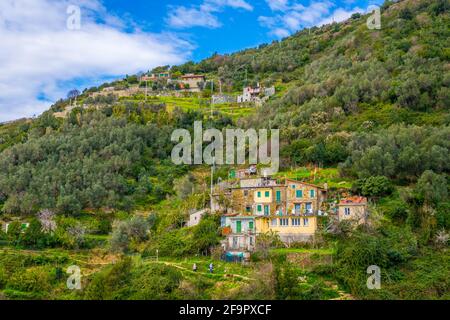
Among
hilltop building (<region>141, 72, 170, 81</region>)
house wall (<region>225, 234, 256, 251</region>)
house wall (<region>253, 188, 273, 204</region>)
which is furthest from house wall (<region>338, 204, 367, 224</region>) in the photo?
hilltop building (<region>141, 72, 170, 81</region>)

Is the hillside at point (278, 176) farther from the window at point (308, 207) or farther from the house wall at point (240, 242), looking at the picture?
the window at point (308, 207)

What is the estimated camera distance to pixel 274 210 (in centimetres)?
4616

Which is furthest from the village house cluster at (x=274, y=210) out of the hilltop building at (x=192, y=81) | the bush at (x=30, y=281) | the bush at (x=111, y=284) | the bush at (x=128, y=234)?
the hilltop building at (x=192, y=81)

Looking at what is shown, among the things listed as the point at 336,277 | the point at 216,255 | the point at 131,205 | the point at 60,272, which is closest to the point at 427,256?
the point at 336,277

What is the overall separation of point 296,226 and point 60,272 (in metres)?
18.4

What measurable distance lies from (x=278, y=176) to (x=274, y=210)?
9.90m

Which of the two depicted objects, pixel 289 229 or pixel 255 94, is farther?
pixel 255 94

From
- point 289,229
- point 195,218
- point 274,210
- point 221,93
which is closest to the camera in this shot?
point 289,229

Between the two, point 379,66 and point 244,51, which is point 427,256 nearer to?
point 379,66

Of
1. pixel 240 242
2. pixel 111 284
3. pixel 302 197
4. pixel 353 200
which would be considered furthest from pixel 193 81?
pixel 111 284

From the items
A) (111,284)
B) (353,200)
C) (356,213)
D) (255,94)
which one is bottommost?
(111,284)

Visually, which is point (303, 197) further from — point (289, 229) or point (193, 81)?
point (193, 81)

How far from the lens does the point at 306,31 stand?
15500cm

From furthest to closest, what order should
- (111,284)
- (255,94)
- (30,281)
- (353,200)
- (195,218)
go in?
(255,94) < (195,218) < (353,200) < (30,281) < (111,284)
